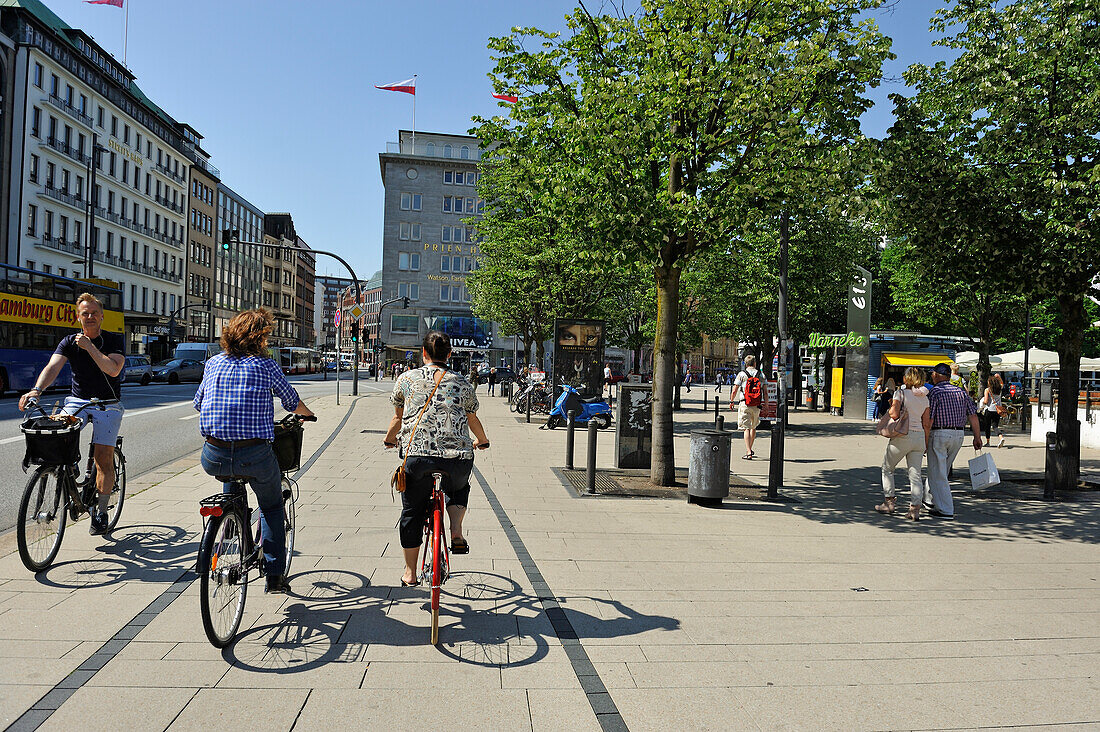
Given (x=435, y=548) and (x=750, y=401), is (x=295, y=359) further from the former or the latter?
(x=435, y=548)

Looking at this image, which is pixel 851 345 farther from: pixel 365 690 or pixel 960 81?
pixel 365 690

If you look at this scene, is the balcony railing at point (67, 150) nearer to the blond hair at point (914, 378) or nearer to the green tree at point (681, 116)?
the green tree at point (681, 116)

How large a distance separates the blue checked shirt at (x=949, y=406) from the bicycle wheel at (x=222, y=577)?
7774 millimetres

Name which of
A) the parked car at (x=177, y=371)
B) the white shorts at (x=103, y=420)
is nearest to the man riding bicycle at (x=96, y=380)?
the white shorts at (x=103, y=420)

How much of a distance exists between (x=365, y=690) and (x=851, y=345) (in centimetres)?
2761

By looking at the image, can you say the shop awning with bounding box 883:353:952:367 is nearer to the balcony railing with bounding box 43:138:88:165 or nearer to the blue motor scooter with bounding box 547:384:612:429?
the blue motor scooter with bounding box 547:384:612:429

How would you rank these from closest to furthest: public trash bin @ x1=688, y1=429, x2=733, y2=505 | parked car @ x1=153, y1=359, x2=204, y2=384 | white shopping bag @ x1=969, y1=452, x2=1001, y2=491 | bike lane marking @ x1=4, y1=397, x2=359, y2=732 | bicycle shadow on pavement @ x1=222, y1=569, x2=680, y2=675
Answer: bike lane marking @ x1=4, y1=397, x2=359, y2=732, bicycle shadow on pavement @ x1=222, y1=569, x2=680, y2=675, public trash bin @ x1=688, y1=429, x2=733, y2=505, white shopping bag @ x1=969, y1=452, x2=1001, y2=491, parked car @ x1=153, y1=359, x2=204, y2=384

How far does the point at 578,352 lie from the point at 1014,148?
38.0 feet

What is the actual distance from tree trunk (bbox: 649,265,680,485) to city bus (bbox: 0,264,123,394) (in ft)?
60.2

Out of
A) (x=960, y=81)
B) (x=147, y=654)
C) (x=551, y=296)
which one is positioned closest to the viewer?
(x=147, y=654)

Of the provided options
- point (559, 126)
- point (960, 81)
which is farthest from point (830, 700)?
point (960, 81)

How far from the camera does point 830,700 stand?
3.88 meters

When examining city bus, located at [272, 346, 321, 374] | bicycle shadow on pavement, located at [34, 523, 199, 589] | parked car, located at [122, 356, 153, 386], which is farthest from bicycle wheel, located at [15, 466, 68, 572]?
city bus, located at [272, 346, 321, 374]

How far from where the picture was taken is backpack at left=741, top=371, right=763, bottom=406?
15102mm
